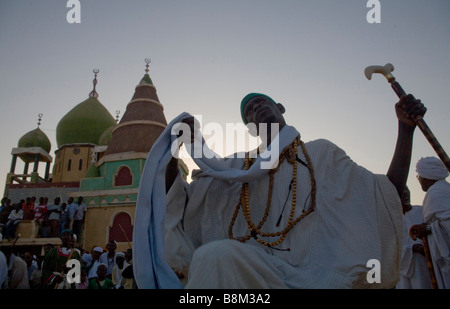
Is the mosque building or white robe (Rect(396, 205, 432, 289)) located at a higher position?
the mosque building

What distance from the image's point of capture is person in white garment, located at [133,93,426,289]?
2178 millimetres

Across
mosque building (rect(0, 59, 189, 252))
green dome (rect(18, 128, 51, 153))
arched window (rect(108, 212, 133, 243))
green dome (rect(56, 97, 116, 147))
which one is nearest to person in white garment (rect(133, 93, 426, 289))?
mosque building (rect(0, 59, 189, 252))

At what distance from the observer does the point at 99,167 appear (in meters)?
22.6

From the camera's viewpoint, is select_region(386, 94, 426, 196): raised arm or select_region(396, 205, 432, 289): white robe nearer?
select_region(386, 94, 426, 196): raised arm

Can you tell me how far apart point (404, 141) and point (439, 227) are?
104 inches

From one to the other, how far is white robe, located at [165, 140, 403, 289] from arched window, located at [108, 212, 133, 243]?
16.4 metres

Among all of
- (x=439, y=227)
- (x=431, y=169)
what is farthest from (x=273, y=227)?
(x=431, y=169)

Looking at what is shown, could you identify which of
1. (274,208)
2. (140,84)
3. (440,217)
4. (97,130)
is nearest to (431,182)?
(440,217)

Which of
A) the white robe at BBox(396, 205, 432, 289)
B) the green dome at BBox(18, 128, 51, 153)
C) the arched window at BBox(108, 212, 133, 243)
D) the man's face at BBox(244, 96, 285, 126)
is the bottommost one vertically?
the white robe at BBox(396, 205, 432, 289)

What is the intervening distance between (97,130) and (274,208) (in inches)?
1143

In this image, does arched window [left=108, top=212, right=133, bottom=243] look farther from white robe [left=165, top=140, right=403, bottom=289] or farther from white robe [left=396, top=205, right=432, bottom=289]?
white robe [left=165, top=140, right=403, bottom=289]

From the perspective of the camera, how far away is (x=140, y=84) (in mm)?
23141

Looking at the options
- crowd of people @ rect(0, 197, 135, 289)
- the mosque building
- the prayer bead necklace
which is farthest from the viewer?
the mosque building
